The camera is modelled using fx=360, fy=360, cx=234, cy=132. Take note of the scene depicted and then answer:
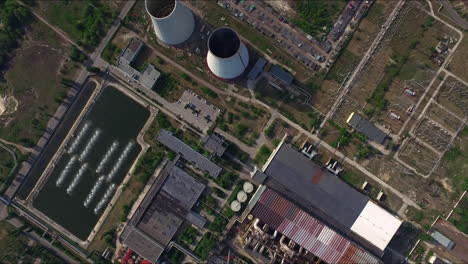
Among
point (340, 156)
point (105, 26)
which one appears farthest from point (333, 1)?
point (105, 26)

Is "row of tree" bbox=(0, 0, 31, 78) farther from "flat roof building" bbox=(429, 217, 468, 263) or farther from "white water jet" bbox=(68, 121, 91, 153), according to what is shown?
"flat roof building" bbox=(429, 217, 468, 263)

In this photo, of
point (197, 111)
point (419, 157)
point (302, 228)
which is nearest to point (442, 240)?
point (419, 157)

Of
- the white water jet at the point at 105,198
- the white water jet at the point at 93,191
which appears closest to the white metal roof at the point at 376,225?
the white water jet at the point at 105,198

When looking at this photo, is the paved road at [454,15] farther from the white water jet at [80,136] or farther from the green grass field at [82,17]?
the white water jet at [80,136]

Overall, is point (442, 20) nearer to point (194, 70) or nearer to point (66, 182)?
point (194, 70)

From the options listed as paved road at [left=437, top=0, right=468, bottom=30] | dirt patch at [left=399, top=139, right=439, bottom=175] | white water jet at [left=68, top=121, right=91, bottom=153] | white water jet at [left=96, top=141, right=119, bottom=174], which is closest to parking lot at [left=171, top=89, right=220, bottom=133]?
white water jet at [left=96, top=141, right=119, bottom=174]
